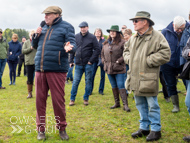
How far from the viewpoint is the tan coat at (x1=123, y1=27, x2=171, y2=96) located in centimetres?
399

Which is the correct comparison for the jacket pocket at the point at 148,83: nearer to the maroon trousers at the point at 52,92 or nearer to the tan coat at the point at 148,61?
the tan coat at the point at 148,61

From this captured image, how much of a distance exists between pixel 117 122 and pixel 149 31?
7.65 ft

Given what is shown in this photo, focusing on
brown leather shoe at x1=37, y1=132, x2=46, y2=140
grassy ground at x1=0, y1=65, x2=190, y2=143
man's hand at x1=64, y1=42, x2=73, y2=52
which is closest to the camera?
man's hand at x1=64, y1=42, x2=73, y2=52

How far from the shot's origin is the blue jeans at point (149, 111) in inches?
163

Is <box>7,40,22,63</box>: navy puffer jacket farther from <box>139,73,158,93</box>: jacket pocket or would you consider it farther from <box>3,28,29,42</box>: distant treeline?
<box>3,28,29,42</box>: distant treeline

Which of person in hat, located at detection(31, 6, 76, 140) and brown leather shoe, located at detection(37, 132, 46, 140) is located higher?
person in hat, located at detection(31, 6, 76, 140)

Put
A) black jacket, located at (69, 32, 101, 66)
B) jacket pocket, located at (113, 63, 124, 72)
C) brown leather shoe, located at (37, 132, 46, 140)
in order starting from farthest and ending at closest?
black jacket, located at (69, 32, 101, 66) < jacket pocket, located at (113, 63, 124, 72) < brown leather shoe, located at (37, 132, 46, 140)

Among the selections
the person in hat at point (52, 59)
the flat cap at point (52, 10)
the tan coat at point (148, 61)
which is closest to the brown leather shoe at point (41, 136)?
the person in hat at point (52, 59)

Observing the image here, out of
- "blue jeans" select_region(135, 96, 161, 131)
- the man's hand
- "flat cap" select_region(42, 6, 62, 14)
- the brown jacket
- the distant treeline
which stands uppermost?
the distant treeline

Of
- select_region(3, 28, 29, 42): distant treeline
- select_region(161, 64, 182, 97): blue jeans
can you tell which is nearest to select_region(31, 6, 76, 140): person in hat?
select_region(161, 64, 182, 97): blue jeans

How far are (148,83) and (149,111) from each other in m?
0.58

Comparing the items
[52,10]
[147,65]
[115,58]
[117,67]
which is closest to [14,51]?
[115,58]

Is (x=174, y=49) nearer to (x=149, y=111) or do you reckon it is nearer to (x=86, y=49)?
(x=149, y=111)

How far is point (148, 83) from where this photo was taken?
4.00m
